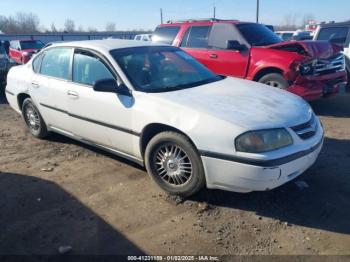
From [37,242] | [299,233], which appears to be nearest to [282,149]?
[299,233]

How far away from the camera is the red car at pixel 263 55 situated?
6883 millimetres

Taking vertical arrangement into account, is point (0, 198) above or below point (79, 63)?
below

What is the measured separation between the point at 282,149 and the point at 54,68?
3425mm

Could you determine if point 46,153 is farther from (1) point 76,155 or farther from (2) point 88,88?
(2) point 88,88

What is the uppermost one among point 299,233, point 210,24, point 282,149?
point 210,24

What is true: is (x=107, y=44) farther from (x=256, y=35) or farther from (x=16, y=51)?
(x=16, y=51)

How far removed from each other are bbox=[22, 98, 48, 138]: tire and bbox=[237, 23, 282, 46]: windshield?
4.46m

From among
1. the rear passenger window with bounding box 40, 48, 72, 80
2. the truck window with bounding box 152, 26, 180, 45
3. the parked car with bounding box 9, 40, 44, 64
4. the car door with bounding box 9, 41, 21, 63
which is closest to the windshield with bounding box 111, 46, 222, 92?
the rear passenger window with bounding box 40, 48, 72, 80

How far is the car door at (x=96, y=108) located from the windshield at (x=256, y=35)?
13.6 feet

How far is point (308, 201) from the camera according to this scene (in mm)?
3744

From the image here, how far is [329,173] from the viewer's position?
437 cm

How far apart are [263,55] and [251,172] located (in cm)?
453

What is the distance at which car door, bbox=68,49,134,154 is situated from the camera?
13.5 feet

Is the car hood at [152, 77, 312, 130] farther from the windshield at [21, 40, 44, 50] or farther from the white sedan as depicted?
the windshield at [21, 40, 44, 50]
